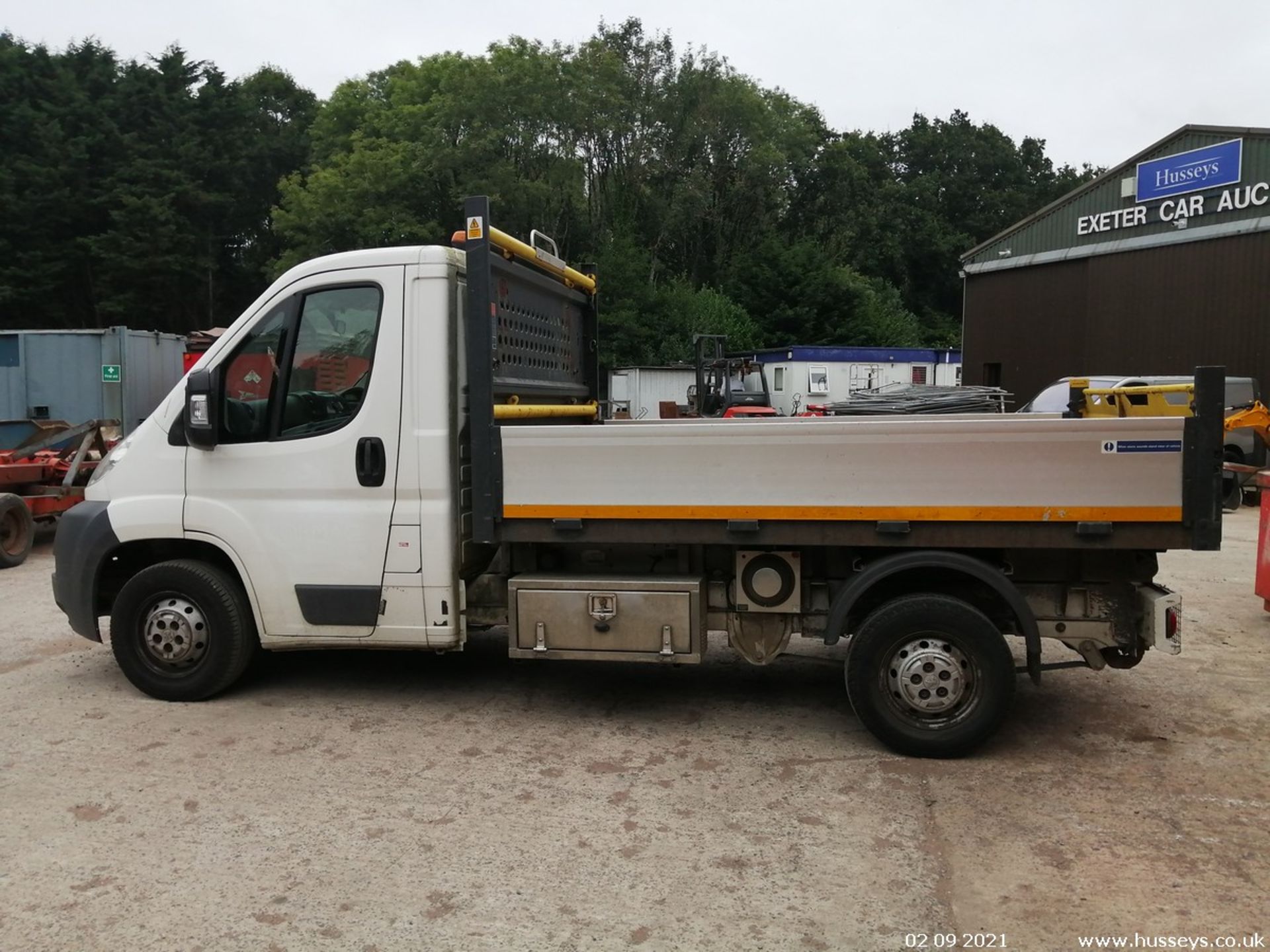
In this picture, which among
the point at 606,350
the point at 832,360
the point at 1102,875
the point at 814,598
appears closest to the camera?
the point at 1102,875

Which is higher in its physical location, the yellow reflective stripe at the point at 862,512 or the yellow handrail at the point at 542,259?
the yellow handrail at the point at 542,259

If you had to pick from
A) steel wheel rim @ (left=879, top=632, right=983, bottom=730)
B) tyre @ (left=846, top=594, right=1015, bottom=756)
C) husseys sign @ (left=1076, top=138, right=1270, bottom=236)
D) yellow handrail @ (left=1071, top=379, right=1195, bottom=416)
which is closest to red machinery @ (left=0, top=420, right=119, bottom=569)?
tyre @ (left=846, top=594, right=1015, bottom=756)

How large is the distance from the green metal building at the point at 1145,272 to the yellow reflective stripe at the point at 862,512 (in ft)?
65.6

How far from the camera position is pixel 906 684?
4898 millimetres

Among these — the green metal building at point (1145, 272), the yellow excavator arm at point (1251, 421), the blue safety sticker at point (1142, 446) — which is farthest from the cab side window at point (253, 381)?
the green metal building at point (1145, 272)

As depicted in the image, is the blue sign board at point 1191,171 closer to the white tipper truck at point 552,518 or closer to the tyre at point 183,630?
the white tipper truck at point 552,518

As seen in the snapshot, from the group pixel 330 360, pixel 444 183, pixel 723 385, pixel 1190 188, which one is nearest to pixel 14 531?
pixel 330 360

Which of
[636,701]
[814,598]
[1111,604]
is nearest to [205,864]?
[636,701]

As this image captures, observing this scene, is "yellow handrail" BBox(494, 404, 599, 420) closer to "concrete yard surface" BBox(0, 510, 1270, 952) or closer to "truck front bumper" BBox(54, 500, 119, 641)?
"concrete yard surface" BBox(0, 510, 1270, 952)

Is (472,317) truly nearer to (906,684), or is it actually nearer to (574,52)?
(906,684)

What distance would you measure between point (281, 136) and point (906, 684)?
51501 mm

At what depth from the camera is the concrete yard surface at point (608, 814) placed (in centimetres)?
352

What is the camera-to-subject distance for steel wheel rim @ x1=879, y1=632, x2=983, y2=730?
486 cm

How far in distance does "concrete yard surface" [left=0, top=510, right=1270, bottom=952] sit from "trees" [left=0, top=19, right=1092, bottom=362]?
3219cm
